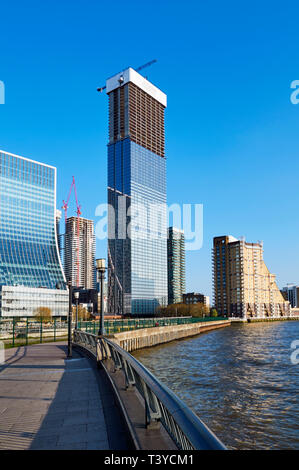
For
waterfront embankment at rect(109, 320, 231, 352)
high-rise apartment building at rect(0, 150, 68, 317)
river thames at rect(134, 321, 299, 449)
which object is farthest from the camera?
high-rise apartment building at rect(0, 150, 68, 317)

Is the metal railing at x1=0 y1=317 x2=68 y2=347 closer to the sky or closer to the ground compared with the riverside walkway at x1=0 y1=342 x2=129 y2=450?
closer to the ground

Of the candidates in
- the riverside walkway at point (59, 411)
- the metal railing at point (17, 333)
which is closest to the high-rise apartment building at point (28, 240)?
the metal railing at point (17, 333)

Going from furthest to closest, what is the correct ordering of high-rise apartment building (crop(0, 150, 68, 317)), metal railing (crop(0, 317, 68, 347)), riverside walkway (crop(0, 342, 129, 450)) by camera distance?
high-rise apartment building (crop(0, 150, 68, 317)) → metal railing (crop(0, 317, 68, 347)) → riverside walkway (crop(0, 342, 129, 450))

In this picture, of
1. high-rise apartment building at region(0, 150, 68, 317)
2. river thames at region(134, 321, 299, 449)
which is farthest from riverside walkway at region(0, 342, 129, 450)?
high-rise apartment building at region(0, 150, 68, 317)

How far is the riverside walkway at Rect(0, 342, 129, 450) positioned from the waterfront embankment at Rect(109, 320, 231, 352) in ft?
72.4

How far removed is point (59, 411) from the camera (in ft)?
33.1

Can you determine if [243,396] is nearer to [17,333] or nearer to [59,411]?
[59,411]

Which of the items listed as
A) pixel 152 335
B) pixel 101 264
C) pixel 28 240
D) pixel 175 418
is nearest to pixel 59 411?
pixel 175 418

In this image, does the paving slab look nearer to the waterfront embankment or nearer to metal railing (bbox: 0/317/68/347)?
metal railing (bbox: 0/317/68/347)

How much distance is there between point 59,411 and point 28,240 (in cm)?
15246

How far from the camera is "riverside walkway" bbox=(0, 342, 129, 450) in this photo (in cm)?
759

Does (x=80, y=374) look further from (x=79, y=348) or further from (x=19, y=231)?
(x=19, y=231)

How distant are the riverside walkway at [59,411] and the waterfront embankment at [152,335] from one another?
72.4 feet

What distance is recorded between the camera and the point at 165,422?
22.0 feet
